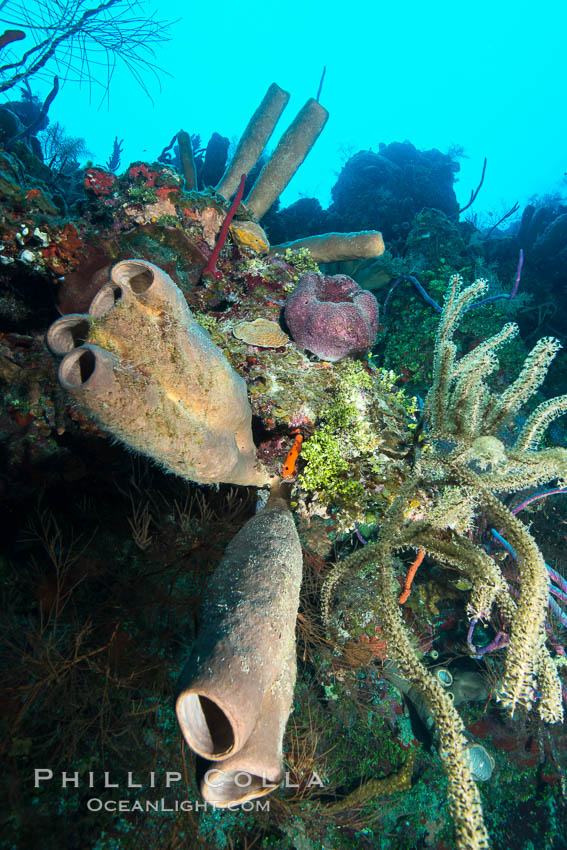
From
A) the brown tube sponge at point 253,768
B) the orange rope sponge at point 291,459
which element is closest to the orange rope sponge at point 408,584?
the orange rope sponge at point 291,459

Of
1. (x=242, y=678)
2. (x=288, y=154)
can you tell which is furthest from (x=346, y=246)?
(x=242, y=678)

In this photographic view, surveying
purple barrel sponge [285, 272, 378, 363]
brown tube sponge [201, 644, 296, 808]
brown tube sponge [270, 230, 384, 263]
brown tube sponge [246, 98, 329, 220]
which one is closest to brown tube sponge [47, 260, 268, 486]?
brown tube sponge [201, 644, 296, 808]

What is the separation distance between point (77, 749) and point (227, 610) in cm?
219

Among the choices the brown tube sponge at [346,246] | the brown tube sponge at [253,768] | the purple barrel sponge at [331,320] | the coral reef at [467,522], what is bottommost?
the brown tube sponge at [253,768]

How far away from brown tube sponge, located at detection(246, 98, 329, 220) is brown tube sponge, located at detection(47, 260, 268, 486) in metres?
6.48

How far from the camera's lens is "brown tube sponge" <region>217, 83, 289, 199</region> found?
749 cm

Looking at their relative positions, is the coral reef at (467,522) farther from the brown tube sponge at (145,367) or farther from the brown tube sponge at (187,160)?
the brown tube sponge at (187,160)

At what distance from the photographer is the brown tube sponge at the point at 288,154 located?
7117mm

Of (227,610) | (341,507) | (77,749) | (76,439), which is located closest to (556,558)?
(341,507)

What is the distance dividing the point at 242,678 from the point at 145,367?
1427 millimetres

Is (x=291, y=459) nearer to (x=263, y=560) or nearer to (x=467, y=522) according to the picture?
(x=263, y=560)

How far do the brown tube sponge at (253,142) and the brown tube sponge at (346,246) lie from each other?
279 cm

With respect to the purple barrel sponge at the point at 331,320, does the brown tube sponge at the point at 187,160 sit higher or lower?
higher

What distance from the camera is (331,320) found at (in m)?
3.33
